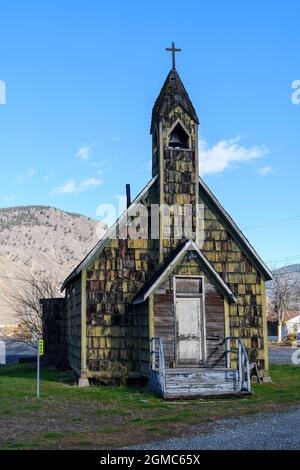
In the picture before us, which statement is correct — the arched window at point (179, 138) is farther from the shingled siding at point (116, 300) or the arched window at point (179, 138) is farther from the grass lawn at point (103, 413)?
the grass lawn at point (103, 413)

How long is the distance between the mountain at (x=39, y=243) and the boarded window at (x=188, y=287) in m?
63.2

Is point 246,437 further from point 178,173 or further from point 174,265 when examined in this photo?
point 178,173

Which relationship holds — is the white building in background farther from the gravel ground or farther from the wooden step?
the gravel ground

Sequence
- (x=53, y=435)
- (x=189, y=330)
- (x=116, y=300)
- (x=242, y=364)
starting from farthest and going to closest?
1. (x=116, y=300)
2. (x=189, y=330)
3. (x=242, y=364)
4. (x=53, y=435)

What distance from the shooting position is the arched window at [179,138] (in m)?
20.7

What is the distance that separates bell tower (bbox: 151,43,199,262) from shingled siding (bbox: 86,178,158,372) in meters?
0.90

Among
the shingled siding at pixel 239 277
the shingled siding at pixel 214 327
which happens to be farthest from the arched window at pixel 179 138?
the shingled siding at pixel 214 327

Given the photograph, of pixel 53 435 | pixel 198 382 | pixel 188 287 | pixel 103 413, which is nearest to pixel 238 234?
pixel 188 287

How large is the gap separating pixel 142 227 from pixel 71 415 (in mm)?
8060

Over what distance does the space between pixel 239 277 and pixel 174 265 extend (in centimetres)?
312

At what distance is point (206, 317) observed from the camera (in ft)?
61.1

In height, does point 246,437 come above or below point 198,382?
below
